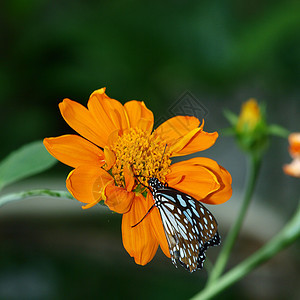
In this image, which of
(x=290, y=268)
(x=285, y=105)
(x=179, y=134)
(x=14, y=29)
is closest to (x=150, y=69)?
(x=14, y=29)

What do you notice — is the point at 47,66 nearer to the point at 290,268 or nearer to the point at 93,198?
the point at 290,268

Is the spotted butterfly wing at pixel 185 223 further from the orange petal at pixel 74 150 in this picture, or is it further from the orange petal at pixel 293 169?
the orange petal at pixel 293 169

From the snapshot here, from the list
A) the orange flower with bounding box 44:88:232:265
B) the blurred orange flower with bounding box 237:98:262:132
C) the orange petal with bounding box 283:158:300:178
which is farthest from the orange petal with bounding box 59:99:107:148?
the blurred orange flower with bounding box 237:98:262:132

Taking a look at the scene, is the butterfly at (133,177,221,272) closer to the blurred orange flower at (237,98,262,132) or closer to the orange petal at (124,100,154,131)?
the orange petal at (124,100,154,131)

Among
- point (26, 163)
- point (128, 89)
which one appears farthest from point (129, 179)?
point (128, 89)

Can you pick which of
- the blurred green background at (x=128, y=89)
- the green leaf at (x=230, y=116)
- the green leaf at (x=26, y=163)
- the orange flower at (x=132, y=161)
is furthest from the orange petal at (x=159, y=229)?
the blurred green background at (x=128, y=89)
